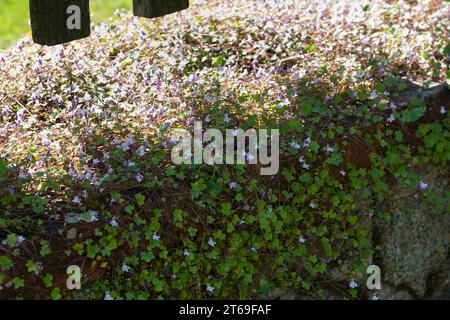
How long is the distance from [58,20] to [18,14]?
3.75 metres

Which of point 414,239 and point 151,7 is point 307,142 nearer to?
point 414,239

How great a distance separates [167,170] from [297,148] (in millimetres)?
657

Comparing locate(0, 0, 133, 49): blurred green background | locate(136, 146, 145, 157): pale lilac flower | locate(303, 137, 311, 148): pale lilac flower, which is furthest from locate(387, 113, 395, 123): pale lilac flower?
locate(0, 0, 133, 49): blurred green background

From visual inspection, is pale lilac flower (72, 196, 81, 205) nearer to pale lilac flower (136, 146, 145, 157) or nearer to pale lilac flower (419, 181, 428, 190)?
pale lilac flower (136, 146, 145, 157)

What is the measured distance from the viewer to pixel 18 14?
729 centimetres

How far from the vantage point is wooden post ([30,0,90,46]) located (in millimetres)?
3734

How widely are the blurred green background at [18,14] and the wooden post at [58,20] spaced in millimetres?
2955

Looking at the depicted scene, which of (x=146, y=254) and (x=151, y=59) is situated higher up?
(x=151, y=59)

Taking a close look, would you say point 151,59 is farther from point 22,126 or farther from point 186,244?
point 186,244

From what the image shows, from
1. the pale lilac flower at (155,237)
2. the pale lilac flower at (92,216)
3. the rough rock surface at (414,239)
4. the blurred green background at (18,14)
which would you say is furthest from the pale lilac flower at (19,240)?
the blurred green background at (18,14)

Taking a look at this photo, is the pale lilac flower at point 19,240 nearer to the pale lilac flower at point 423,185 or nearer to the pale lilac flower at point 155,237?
the pale lilac flower at point 155,237

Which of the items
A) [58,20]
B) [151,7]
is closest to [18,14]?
[151,7]

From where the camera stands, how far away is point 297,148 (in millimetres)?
3760
